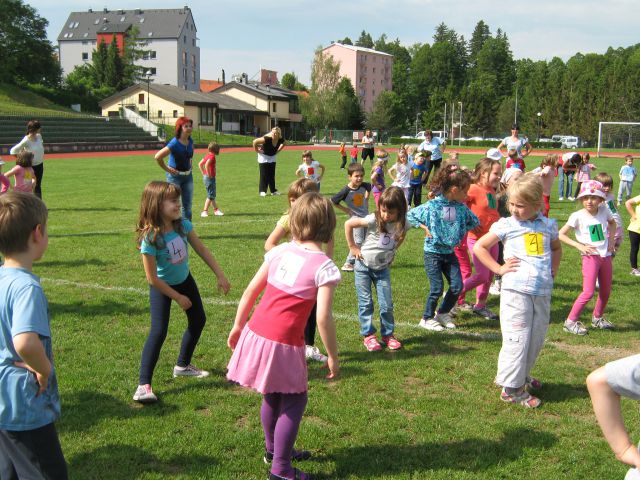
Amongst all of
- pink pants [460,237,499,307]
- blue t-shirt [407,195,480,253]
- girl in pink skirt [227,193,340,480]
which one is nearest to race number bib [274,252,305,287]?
girl in pink skirt [227,193,340,480]

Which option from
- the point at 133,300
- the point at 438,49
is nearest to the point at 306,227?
the point at 133,300

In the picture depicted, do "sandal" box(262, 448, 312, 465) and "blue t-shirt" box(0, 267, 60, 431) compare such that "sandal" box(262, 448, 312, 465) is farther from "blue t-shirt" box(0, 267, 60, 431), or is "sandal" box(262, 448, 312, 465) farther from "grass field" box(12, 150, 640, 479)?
"blue t-shirt" box(0, 267, 60, 431)

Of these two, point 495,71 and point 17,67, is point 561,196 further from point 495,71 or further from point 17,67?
point 495,71

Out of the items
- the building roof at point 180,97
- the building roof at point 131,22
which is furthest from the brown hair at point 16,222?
the building roof at point 131,22

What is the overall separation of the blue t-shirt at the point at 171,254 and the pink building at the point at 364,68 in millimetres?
121789

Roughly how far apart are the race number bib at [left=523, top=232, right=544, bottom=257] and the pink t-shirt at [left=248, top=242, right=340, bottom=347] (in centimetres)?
Answer: 202

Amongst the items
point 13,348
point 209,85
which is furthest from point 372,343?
point 209,85

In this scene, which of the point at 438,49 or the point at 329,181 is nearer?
the point at 329,181

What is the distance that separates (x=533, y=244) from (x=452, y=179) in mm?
1768

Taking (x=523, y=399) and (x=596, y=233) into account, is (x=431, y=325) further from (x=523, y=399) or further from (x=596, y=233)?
(x=596, y=233)

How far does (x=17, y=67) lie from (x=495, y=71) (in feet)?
339

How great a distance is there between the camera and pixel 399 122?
115500 mm

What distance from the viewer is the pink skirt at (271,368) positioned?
3586 mm

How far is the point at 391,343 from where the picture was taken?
614 centimetres
